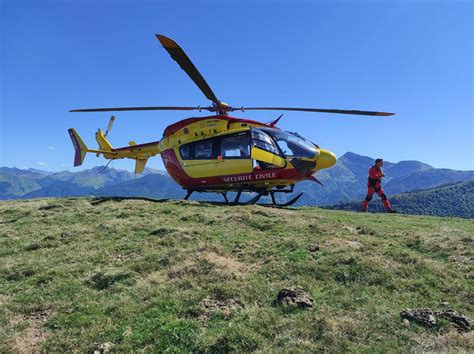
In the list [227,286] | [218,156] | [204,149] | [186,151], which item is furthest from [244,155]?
[227,286]

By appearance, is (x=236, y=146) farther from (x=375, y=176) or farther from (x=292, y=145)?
(x=375, y=176)

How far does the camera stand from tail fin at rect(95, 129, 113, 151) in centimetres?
2718

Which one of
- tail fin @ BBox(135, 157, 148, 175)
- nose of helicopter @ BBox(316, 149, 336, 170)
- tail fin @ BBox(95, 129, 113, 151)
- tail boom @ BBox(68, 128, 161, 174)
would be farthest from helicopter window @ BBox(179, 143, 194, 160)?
tail fin @ BBox(95, 129, 113, 151)

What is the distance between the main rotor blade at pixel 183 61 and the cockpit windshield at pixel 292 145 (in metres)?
3.90

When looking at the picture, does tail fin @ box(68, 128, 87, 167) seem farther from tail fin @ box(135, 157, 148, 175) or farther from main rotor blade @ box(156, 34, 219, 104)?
main rotor blade @ box(156, 34, 219, 104)

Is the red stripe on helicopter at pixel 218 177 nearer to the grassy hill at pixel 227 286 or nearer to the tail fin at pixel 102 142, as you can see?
the grassy hill at pixel 227 286

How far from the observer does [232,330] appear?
5824 mm

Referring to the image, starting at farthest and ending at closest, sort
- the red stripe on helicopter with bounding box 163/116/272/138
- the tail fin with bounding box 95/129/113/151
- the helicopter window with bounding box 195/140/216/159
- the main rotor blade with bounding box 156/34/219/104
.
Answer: the tail fin with bounding box 95/129/113/151
the helicopter window with bounding box 195/140/216/159
the red stripe on helicopter with bounding box 163/116/272/138
the main rotor blade with bounding box 156/34/219/104

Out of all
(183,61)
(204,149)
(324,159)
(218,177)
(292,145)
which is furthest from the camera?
(204,149)

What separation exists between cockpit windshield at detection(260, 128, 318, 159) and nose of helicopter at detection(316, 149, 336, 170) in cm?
33

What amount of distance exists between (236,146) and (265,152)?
149 cm

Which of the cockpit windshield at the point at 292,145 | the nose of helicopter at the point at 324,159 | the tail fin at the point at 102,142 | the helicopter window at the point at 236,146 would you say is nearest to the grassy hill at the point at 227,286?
the helicopter window at the point at 236,146

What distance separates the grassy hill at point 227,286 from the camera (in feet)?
18.7

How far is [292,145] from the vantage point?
18281mm
